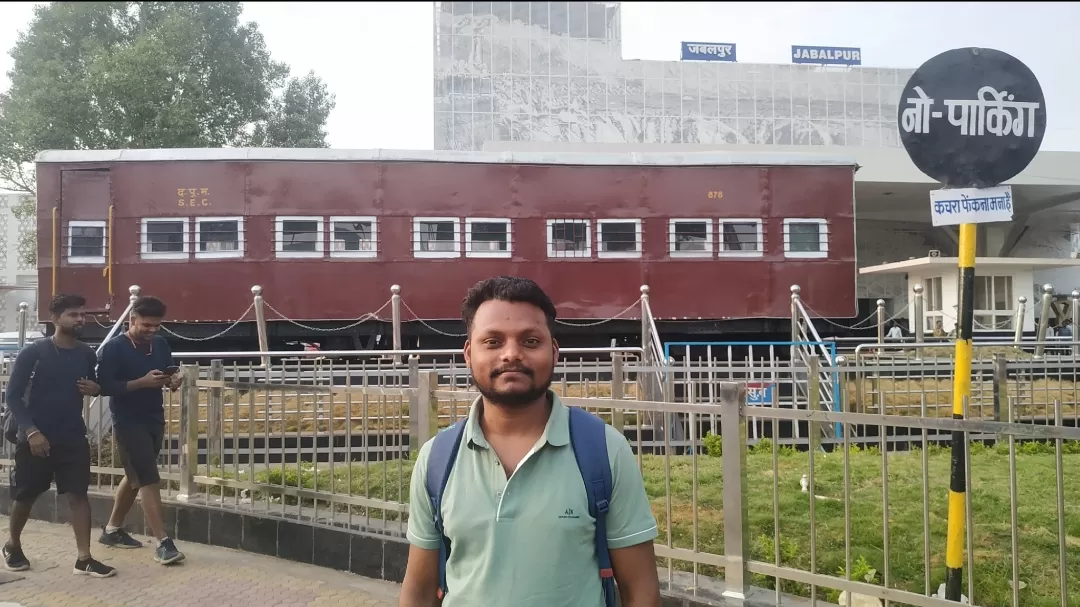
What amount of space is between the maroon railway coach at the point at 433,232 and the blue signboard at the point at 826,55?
95.8 feet

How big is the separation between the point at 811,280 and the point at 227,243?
8.68 m

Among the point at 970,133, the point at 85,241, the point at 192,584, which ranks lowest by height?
the point at 192,584

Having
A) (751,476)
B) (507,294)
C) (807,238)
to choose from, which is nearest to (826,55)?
(807,238)

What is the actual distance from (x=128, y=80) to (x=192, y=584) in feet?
69.7

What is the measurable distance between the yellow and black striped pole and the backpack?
166cm

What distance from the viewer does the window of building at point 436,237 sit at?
1106 centimetres

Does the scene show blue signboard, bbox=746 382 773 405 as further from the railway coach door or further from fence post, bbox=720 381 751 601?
the railway coach door

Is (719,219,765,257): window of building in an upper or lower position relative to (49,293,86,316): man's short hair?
upper

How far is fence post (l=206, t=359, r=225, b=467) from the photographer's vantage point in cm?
511

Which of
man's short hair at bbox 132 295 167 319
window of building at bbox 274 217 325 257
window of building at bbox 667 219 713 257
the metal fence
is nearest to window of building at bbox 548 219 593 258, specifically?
window of building at bbox 667 219 713 257

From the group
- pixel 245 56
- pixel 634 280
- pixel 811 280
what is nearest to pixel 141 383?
pixel 634 280

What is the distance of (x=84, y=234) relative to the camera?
1085cm

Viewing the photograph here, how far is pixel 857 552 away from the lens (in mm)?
3865

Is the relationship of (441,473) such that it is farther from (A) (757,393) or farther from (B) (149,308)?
(A) (757,393)
